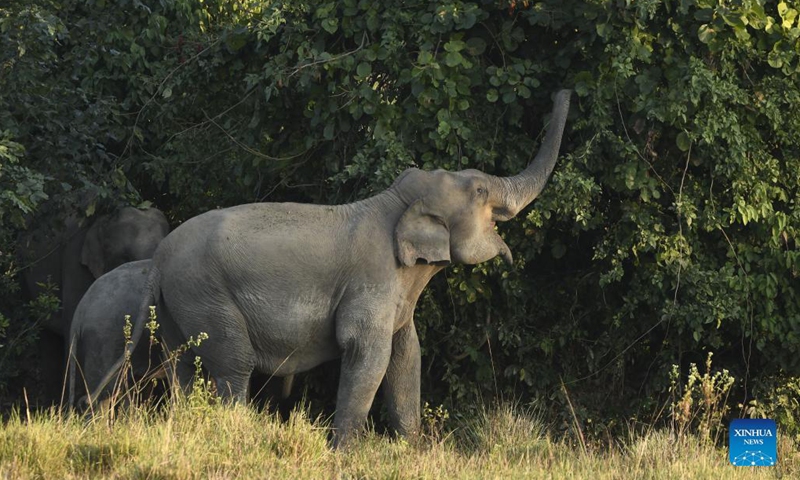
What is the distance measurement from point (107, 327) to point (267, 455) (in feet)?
8.24

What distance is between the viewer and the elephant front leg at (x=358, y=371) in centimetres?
902

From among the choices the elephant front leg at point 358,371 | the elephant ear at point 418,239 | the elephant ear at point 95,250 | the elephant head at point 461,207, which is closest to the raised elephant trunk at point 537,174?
the elephant head at point 461,207

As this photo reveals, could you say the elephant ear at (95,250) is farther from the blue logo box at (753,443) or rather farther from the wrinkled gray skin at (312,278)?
the blue logo box at (753,443)

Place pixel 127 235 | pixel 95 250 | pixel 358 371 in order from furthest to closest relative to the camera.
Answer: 1. pixel 95 250
2. pixel 127 235
3. pixel 358 371

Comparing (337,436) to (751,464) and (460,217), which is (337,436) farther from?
(751,464)

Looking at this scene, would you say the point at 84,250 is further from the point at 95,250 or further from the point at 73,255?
the point at 73,255

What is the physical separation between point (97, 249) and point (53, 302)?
0.57 meters

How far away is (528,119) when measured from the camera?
10977 mm

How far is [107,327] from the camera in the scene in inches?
384

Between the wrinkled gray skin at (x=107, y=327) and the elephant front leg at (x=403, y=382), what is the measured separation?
1.61 meters

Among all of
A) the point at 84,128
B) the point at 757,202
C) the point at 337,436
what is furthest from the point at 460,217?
the point at 84,128

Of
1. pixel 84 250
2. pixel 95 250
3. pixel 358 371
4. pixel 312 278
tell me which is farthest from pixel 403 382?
pixel 84 250

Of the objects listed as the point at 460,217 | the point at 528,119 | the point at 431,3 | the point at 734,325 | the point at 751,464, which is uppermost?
the point at 431,3

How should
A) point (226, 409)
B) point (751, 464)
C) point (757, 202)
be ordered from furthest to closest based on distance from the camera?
point (757, 202) → point (751, 464) → point (226, 409)
